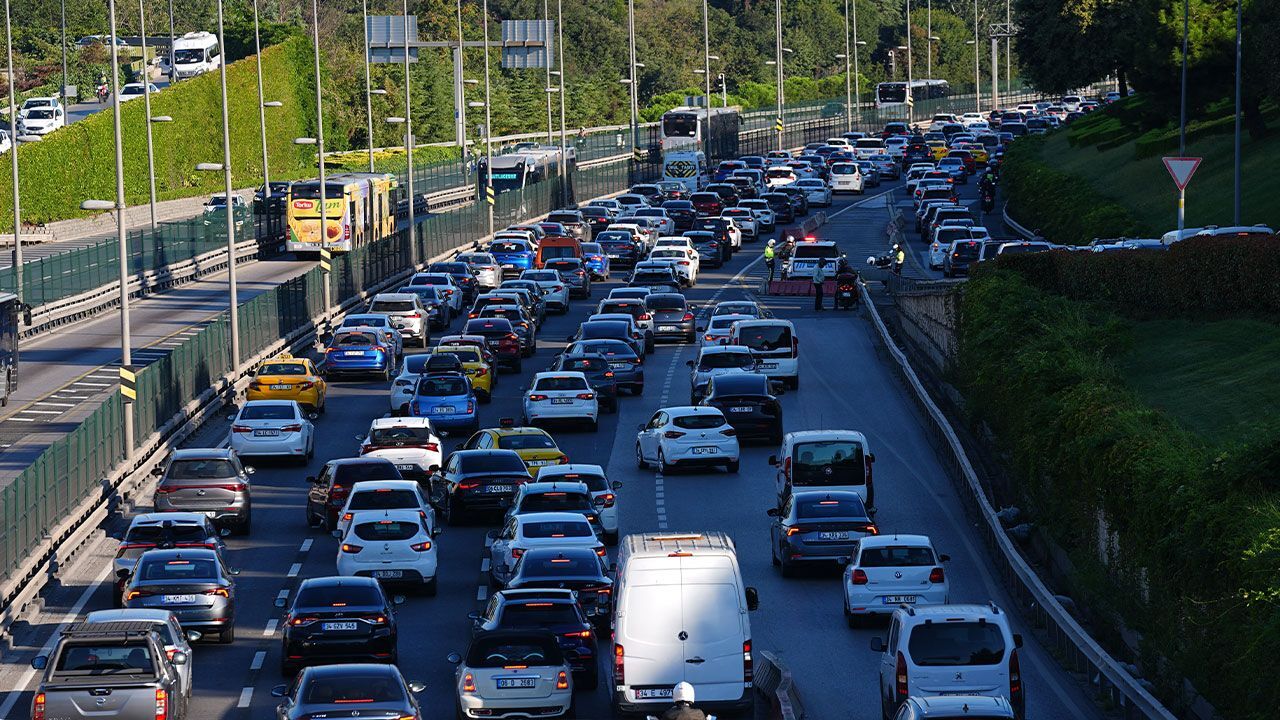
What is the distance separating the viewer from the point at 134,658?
23.1 meters

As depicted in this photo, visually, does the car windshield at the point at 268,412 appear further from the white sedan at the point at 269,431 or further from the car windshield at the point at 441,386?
the car windshield at the point at 441,386

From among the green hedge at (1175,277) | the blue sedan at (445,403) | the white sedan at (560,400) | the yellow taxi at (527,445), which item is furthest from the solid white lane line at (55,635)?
the green hedge at (1175,277)

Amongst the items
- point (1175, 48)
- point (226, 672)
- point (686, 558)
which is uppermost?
point (1175, 48)

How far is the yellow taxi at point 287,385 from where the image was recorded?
46.9 meters

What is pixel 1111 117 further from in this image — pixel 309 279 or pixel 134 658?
pixel 134 658

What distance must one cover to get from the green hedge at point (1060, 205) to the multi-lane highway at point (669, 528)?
11065mm

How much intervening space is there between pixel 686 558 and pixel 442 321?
4004cm

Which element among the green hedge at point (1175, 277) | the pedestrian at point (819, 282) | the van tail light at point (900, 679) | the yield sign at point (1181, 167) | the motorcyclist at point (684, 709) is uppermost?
the yield sign at point (1181, 167)

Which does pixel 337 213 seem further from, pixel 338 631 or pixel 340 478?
pixel 338 631

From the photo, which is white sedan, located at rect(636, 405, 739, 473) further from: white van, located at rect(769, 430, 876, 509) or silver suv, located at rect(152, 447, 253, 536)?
silver suv, located at rect(152, 447, 253, 536)

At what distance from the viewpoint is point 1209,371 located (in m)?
35.0

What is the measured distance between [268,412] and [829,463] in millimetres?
12667

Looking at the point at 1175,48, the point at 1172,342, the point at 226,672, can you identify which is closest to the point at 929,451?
the point at 1172,342

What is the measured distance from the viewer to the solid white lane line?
2561cm
